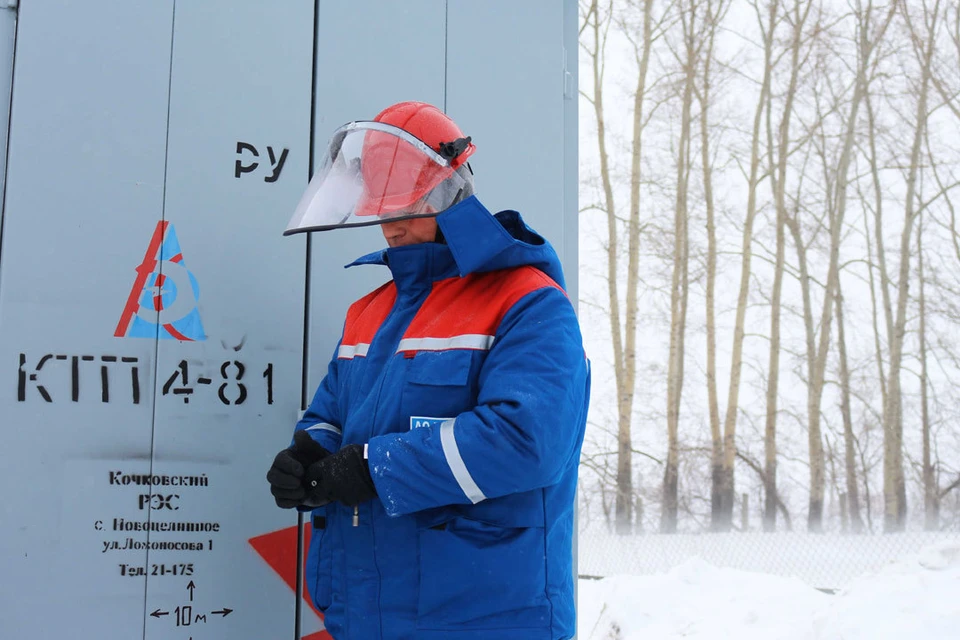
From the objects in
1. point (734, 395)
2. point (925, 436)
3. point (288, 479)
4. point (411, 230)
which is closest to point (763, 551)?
point (734, 395)

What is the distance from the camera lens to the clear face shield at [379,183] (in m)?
1.45

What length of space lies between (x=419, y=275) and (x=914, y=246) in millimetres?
11001

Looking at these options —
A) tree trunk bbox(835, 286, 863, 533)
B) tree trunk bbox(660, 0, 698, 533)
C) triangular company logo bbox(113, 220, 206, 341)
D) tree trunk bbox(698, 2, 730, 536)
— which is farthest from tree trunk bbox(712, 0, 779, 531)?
triangular company logo bbox(113, 220, 206, 341)

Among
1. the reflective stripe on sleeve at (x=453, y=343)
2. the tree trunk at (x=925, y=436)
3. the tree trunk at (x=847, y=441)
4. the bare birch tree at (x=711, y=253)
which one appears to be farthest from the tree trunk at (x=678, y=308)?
the reflective stripe on sleeve at (x=453, y=343)

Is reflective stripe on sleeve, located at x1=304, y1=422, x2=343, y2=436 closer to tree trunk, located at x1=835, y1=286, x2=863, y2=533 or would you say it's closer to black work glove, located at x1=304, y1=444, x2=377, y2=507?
black work glove, located at x1=304, y1=444, x2=377, y2=507

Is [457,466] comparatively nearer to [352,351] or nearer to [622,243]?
[352,351]

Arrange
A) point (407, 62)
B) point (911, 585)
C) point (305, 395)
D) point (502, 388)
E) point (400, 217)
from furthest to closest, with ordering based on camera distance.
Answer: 1. point (911, 585)
2. point (407, 62)
3. point (305, 395)
4. point (400, 217)
5. point (502, 388)

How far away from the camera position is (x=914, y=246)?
35.1ft

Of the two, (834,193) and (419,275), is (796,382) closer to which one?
(834,193)

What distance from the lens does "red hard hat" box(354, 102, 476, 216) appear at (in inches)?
57.6

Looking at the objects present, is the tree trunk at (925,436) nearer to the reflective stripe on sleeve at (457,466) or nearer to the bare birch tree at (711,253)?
the bare birch tree at (711,253)

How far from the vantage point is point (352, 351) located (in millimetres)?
1624

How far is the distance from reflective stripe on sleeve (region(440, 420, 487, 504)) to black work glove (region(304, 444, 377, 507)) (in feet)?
0.53

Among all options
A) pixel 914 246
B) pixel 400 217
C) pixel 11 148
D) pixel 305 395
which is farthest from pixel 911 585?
pixel 914 246
